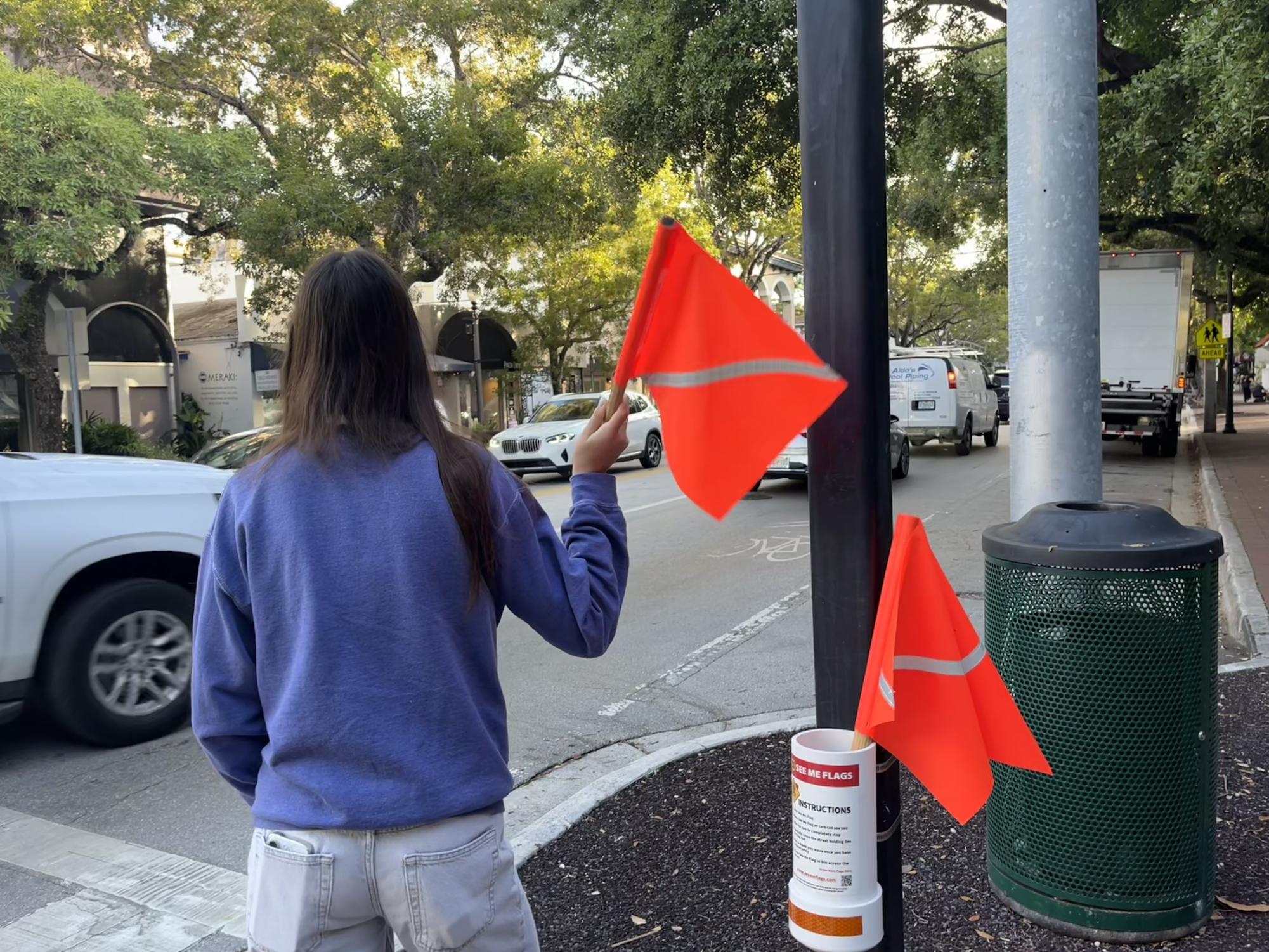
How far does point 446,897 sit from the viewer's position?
66.1 inches

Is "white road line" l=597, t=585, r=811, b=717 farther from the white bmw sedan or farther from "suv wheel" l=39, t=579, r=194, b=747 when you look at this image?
the white bmw sedan

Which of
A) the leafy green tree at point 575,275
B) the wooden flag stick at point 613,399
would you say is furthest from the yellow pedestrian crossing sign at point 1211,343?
the wooden flag stick at point 613,399

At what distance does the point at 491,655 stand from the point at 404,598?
0.71ft

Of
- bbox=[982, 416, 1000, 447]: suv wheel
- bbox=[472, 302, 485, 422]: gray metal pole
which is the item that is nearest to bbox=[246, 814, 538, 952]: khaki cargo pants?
bbox=[982, 416, 1000, 447]: suv wheel

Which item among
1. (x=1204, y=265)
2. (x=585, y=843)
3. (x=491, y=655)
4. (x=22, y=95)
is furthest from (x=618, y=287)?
(x=491, y=655)

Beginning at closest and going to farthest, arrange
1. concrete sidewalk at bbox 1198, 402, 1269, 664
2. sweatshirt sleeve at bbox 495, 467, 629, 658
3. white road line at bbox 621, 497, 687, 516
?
sweatshirt sleeve at bbox 495, 467, 629, 658, concrete sidewalk at bbox 1198, 402, 1269, 664, white road line at bbox 621, 497, 687, 516

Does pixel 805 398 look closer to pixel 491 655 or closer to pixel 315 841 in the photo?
pixel 491 655

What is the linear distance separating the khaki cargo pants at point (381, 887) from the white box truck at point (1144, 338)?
63.4ft

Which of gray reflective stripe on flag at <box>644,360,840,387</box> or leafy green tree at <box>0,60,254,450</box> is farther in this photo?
leafy green tree at <box>0,60,254,450</box>

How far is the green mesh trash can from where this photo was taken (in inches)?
113

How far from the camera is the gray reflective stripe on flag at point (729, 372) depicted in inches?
77.4

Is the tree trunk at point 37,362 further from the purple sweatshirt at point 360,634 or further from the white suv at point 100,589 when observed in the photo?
the purple sweatshirt at point 360,634

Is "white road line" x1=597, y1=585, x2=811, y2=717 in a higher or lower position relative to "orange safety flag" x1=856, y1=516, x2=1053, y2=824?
lower

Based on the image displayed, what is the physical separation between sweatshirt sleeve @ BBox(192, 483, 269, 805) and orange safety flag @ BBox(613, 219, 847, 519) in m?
0.76
